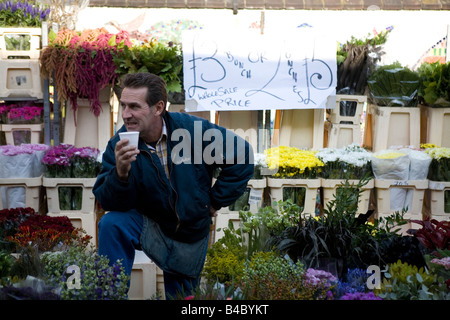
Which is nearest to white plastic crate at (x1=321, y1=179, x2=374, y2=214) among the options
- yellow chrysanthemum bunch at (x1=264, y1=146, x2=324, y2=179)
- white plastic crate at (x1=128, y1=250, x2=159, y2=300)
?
yellow chrysanthemum bunch at (x1=264, y1=146, x2=324, y2=179)

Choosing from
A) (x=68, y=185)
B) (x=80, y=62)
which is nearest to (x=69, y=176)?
(x=68, y=185)

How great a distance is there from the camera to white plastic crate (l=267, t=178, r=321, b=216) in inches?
164

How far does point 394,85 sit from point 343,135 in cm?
56

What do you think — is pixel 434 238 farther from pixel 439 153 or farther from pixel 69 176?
pixel 69 176

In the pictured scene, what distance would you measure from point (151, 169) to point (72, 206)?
1691mm

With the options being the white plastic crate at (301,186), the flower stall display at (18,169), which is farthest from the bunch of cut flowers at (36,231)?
the white plastic crate at (301,186)

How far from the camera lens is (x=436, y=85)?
4418 millimetres

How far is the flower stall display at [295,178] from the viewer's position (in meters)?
4.16

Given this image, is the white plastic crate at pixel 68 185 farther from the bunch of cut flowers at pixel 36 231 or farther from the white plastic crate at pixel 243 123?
the white plastic crate at pixel 243 123

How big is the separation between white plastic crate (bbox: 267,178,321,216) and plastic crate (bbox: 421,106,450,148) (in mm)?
1145

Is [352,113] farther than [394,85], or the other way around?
[352,113]

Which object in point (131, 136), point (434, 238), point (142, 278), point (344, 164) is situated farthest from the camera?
point (344, 164)

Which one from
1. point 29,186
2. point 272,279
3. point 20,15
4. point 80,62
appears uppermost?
point 20,15

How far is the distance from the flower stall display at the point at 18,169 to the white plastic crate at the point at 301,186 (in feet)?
5.62
